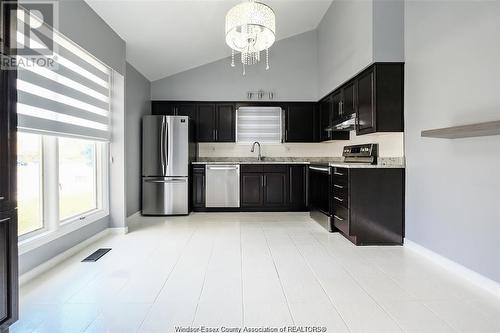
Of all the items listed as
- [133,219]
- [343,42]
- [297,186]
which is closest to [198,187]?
[133,219]

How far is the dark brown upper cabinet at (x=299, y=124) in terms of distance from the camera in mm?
5723

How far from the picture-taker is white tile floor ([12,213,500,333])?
177 cm

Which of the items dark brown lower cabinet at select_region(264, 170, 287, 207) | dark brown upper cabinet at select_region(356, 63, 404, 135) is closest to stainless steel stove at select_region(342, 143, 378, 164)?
dark brown upper cabinet at select_region(356, 63, 404, 135)

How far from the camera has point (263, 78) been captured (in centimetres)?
571

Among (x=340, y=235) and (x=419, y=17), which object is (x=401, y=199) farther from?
(x=419, y=17)

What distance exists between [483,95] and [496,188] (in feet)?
2.38

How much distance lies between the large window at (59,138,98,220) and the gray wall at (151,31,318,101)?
7.84ft

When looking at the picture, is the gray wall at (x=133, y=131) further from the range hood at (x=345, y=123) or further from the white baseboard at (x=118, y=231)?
the range hood at (x=345, y=123)

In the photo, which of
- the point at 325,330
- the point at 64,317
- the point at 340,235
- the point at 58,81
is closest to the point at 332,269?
the point at 325,330

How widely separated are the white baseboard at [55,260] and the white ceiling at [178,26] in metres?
2.56

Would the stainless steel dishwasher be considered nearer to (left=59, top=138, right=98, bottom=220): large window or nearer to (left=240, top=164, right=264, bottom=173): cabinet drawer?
(left=240, top=164, right=264, bottom=173): cabinet drawer

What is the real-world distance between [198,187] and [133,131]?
1488 mm

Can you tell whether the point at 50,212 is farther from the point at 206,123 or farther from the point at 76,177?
the point at 206,123

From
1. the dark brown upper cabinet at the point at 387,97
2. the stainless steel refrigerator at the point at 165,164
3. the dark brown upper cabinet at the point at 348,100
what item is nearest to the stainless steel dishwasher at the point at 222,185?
the stainless steel refrigerator at the point at 165,164
